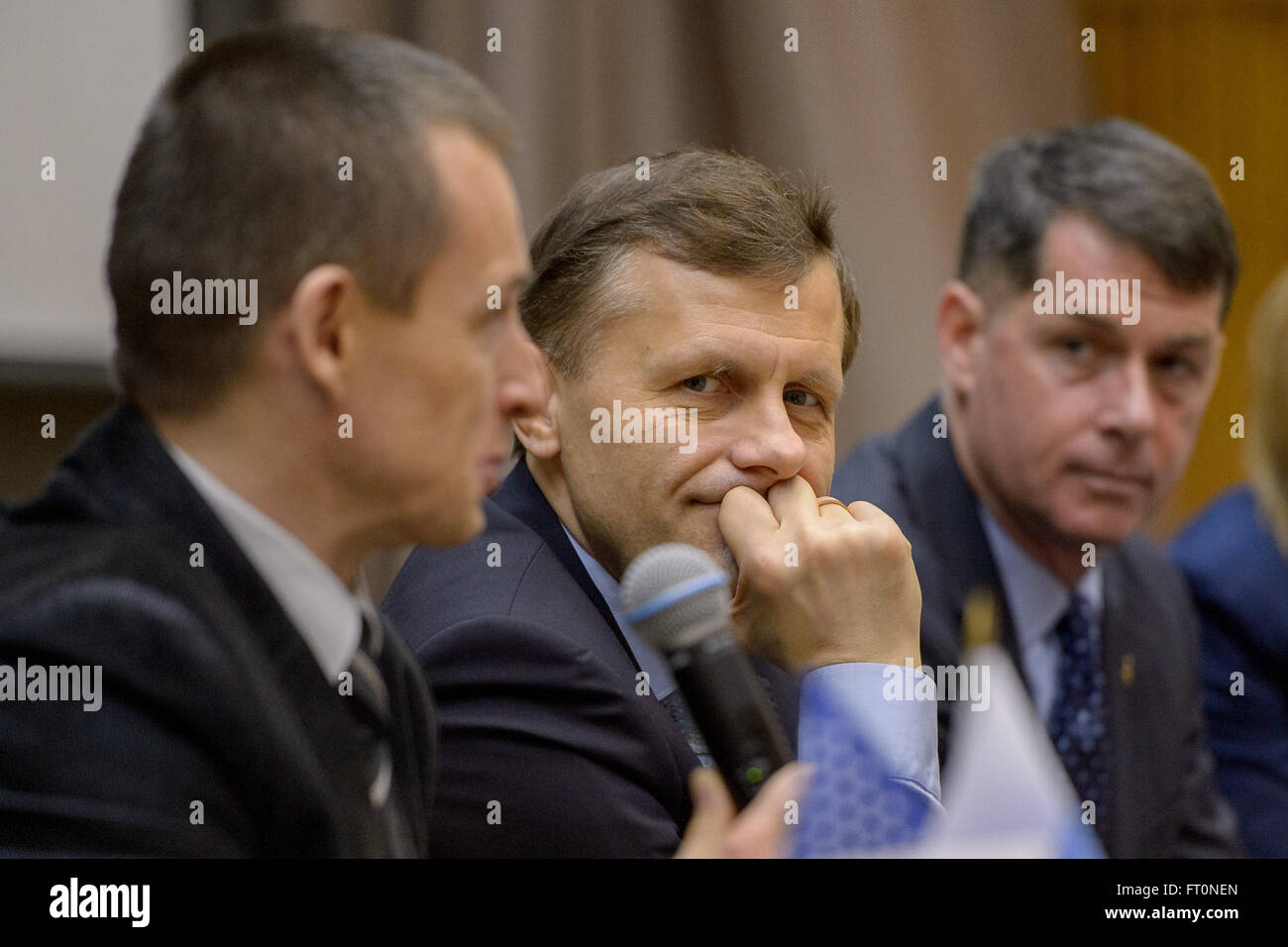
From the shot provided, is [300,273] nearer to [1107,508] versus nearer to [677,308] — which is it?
[677,308]

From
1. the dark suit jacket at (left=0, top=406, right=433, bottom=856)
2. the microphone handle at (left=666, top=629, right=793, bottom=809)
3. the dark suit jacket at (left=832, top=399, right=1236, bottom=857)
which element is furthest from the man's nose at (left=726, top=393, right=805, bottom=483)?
the dark suit jacket at (left=0, top=406, right=433, bottom=856)

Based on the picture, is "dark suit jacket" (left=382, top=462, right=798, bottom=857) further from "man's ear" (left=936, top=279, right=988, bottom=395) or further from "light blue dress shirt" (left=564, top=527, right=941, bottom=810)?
"man's ear" (left=936, top=279, right=988, bottom=395)

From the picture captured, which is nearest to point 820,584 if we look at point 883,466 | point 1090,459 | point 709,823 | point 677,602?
point 677,602

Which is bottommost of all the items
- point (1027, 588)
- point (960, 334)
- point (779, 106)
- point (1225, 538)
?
point (1027, 588)

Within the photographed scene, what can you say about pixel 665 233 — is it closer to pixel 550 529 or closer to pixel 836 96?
pixel 550 529

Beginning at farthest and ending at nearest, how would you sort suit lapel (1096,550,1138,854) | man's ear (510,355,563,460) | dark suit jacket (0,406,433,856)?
suit lapel (1096,550,1138,854)
man's ear (510,355,563,460)
dark suit jacket (0,406,433,856)

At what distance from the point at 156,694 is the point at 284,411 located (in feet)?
0.68

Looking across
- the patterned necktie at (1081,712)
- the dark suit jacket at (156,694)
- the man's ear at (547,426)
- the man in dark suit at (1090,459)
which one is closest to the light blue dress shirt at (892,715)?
the man's ear at (547,426)

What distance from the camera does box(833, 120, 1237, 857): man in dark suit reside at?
68.5 inches

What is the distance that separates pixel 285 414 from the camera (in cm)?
86
